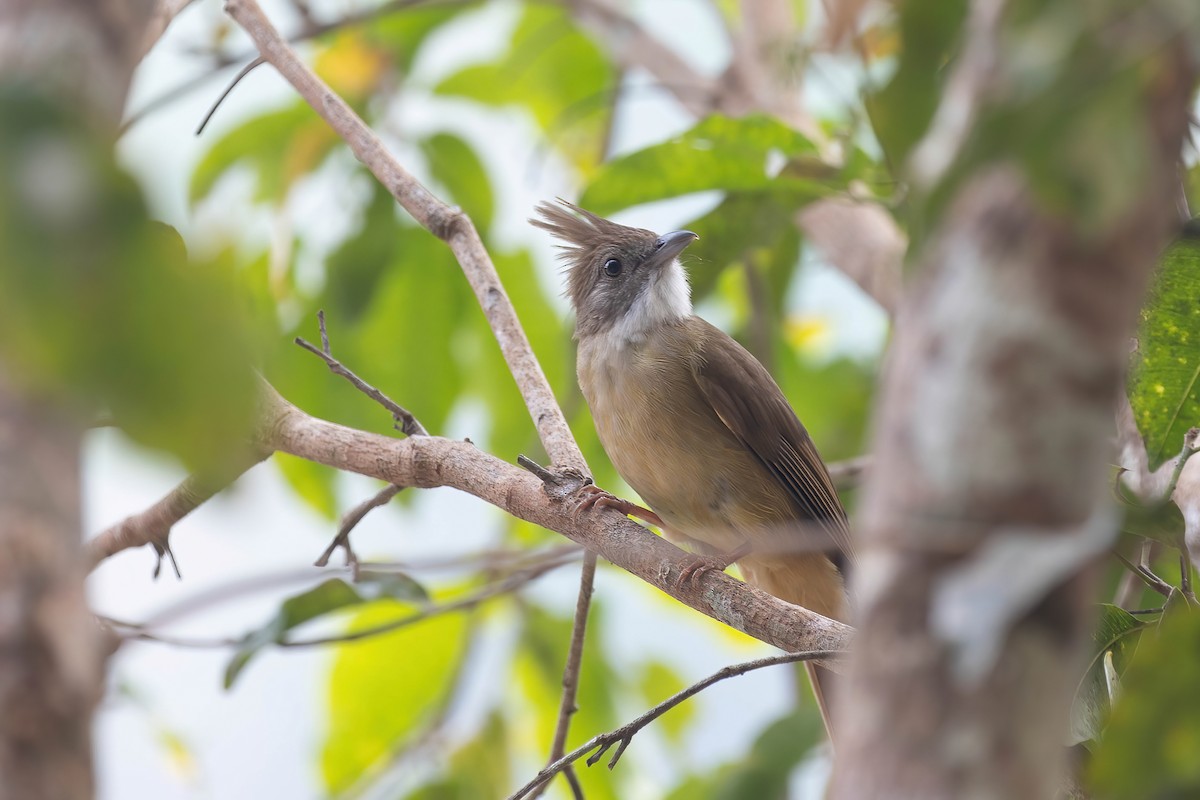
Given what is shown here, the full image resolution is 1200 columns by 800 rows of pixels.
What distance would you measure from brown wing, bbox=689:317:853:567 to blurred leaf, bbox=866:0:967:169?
7.51ft

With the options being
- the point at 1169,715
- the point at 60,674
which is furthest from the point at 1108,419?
the point at 60,674

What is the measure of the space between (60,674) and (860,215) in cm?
357

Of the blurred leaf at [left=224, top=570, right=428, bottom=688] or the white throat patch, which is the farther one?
the white throat patch

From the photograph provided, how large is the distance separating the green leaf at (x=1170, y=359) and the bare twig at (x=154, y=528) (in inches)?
65.3

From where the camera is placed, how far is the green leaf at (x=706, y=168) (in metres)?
3.14

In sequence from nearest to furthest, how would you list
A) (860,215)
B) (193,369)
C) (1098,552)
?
(193,369)
(1098,552)
(860,215)

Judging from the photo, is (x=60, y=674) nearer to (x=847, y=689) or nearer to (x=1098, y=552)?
(x=847, y=689)

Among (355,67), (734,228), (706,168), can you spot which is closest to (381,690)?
(734,228)

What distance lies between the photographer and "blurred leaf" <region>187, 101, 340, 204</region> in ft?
13.1

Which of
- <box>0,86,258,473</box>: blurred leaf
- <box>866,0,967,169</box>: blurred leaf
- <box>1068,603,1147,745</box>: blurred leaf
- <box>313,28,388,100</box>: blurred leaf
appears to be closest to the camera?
<box>0,86,258,473</box>: blurred leaf

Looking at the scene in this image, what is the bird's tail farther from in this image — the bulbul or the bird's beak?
the bird's beak

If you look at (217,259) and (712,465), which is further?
(712,465)

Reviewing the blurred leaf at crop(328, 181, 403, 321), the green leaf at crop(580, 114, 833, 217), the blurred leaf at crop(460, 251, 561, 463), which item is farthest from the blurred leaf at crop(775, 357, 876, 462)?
the blurred leaf at crop(328, 181, 403, 321)

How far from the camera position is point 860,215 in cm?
404
